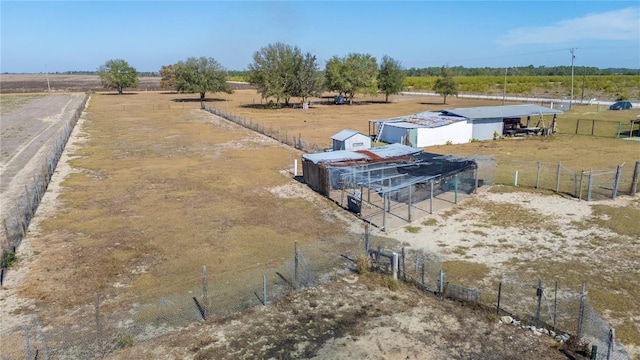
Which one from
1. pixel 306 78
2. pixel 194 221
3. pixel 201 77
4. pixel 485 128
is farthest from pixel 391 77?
pixel 194 221

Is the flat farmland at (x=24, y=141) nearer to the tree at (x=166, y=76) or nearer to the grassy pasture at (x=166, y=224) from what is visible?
the grassy pasture at (x=166, y=224)

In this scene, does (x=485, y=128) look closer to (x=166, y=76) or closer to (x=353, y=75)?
(x=353, y=75)

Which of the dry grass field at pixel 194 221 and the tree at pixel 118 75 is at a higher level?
the tree at pixel 118 75

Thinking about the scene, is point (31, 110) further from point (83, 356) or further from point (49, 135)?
point (83, 356)

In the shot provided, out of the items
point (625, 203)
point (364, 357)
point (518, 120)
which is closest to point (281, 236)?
point (364, 357)

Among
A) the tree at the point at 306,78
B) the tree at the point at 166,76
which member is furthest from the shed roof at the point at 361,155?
the tree at the point at 166,76
